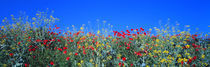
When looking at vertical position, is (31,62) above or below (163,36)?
below

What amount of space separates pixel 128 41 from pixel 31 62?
3340 millimetres

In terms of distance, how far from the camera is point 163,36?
5.71 metres

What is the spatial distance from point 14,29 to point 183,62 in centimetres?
611

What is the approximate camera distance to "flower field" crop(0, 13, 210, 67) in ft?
15.8

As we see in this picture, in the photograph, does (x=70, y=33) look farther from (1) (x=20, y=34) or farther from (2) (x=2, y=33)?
(2) (x=2, y=33)

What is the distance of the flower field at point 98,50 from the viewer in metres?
4.82

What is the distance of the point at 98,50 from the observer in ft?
17.6

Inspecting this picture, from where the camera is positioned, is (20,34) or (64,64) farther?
(20,34)

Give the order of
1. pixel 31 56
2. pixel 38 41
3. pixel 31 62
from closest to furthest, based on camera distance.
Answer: pixel 31 62
pixel 31 56
pixel 38 41

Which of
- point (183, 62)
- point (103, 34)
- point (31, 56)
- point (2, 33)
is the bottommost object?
point (183, 62)

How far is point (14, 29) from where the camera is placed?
285 inches

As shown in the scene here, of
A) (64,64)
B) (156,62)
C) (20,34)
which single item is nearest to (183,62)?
(156,62)

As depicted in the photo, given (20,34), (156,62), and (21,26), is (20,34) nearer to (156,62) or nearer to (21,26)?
(21,26)

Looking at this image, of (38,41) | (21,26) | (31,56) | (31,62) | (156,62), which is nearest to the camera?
(156,62)
